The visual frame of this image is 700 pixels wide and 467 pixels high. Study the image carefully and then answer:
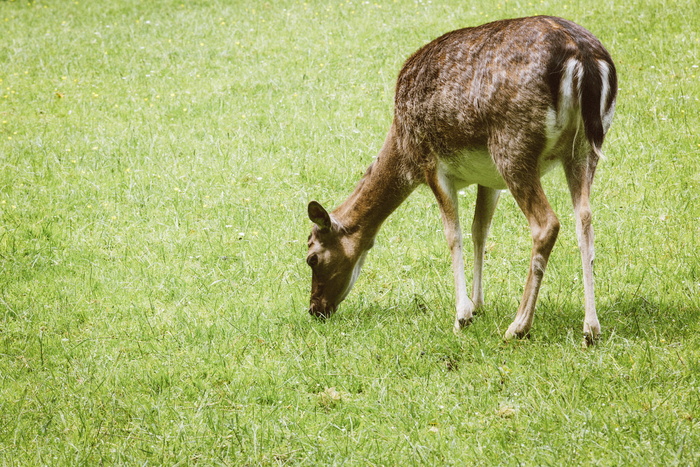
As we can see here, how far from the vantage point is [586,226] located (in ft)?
16.9

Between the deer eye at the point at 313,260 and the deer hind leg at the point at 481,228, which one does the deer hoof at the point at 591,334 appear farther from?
the deer eye at the point at 313,260

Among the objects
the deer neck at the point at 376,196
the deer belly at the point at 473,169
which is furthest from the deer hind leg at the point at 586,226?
the deer neck at the point at 376,196

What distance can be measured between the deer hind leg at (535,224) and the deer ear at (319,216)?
151 cm

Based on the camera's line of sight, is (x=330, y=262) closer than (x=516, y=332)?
No

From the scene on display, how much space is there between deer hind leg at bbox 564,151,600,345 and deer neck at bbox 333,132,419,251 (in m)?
1.26

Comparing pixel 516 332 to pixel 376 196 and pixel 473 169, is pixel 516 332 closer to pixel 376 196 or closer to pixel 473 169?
pixel 473 169

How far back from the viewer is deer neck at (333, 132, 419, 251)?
6.13 meters

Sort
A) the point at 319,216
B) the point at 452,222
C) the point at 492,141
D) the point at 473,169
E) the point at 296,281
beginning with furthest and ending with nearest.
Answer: the point at 296,281
the point at 319,216
the point at 452,222
the point at 473,169
the point at 492,141

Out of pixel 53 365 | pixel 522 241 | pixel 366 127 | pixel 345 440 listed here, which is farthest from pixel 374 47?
pixel 345 440

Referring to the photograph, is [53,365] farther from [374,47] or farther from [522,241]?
[374,47]

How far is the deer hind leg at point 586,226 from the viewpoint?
5094mm

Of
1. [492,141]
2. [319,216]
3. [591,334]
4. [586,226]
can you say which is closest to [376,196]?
[319,216]

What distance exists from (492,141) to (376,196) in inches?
49.5

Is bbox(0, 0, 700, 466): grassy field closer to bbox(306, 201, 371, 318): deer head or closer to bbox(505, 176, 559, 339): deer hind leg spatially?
bbox(306, 201, 371, 318): deer head
